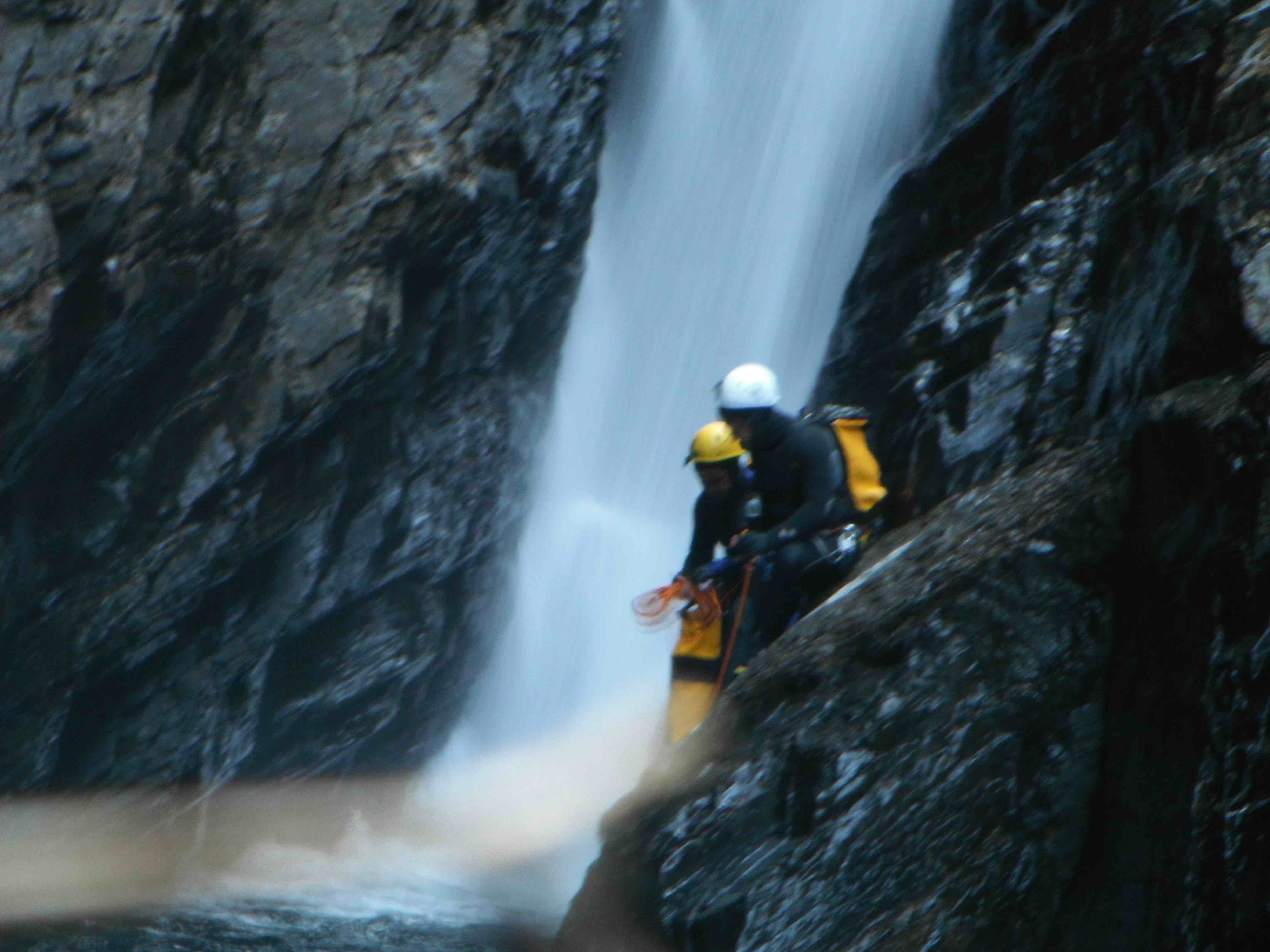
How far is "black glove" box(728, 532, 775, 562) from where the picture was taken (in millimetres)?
6137

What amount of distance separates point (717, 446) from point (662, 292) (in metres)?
7.05

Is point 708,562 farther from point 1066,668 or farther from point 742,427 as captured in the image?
point 1066,668

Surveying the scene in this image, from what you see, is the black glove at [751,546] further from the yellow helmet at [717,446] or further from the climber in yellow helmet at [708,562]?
the yellow helmet at [717,446]

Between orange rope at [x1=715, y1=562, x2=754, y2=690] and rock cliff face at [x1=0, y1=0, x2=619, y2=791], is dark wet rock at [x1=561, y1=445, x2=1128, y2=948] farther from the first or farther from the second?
rock cliff face at [x1=0, y1=0, x2=619, y2=791]

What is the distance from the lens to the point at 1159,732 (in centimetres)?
425

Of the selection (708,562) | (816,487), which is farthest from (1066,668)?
(708,562)

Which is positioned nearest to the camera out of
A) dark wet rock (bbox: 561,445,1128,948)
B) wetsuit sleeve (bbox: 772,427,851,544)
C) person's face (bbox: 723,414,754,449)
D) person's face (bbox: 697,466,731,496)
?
dark wet rock (bbox: 561,445,1128,948)

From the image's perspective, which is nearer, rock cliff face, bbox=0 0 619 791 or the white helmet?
the white helmet

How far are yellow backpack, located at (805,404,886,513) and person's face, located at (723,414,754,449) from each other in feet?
1.25

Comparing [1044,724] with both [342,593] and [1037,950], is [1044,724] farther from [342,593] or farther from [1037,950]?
[342,593]

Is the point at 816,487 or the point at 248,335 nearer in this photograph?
the point at 816,487

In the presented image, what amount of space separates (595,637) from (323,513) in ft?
14.7

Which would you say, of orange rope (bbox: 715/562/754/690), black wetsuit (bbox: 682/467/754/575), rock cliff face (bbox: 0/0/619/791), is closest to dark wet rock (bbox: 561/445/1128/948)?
orange rope (bbox: 715/562/754/690)

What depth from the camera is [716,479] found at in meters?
6.66
